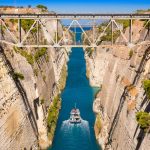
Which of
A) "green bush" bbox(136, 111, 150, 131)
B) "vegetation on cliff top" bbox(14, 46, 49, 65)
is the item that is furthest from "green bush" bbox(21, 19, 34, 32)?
"green bush" bbox(136, 111, 150, 131)

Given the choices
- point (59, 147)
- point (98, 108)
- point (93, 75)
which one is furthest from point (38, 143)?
point (93, 75)

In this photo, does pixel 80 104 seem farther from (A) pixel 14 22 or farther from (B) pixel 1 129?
(B) pixel 1 129

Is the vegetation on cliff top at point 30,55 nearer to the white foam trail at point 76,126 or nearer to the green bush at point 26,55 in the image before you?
the green bush at point 26,55

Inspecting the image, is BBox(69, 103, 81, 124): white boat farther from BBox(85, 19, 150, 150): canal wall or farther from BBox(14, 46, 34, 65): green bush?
BBox(14, 46, 34, 65): green bush

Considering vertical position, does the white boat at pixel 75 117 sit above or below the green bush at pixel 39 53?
below

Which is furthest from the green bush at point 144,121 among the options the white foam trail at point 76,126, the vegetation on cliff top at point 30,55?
the white foam trail at point 76,126

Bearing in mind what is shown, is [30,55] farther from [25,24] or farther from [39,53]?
[39,53]

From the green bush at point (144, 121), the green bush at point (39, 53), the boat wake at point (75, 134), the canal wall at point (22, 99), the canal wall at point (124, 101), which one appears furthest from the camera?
the green bush at point (39, 53)

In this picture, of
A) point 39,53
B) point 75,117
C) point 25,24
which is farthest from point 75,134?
point 25,24
